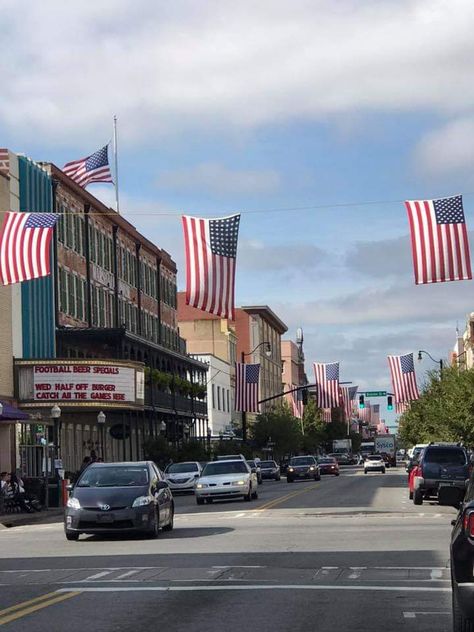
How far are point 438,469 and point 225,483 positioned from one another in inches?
312

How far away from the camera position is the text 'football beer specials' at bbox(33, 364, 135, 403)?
5000 centimetres

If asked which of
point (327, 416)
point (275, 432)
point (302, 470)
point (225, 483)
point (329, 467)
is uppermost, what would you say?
point (327, 416)

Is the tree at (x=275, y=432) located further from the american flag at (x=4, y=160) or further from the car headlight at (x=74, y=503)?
the car headlight at (x=74, y=503)

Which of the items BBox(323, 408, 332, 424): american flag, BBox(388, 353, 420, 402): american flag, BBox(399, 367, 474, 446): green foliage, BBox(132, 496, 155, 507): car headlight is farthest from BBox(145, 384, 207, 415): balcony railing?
BBox(323, 408, 332, 424): american flag

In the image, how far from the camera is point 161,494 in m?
25.1

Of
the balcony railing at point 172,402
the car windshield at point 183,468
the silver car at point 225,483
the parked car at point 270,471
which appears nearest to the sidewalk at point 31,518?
the silver car at point 225,483

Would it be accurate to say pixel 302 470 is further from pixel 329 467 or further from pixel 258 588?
pixel 258 588

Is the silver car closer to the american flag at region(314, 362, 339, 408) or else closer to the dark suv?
the dark suv

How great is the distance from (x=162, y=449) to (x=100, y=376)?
13539 millimetres

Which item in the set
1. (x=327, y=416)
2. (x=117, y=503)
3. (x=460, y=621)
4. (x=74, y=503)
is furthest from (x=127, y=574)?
(x=327, y=416)

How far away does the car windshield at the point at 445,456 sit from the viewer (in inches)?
1499

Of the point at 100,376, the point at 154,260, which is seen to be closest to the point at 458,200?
the point at 100,376

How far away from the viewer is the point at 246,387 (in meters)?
72.1

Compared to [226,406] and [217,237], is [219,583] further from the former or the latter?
[226,406]
